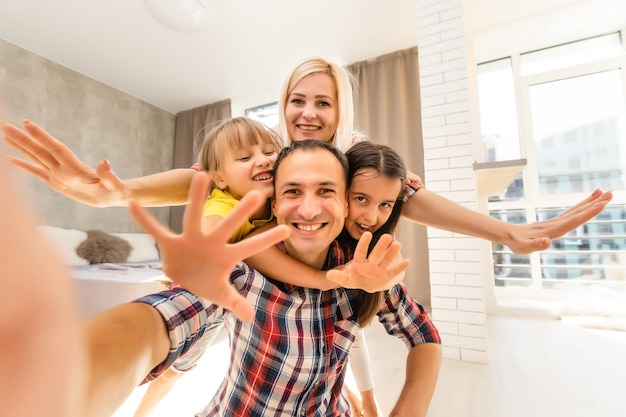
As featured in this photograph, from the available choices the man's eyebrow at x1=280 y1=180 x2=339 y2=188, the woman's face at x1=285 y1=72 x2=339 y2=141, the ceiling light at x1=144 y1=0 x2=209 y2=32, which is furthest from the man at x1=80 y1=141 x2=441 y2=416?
the ceiling light at x1=144 y1=0 x2=209 y2=32

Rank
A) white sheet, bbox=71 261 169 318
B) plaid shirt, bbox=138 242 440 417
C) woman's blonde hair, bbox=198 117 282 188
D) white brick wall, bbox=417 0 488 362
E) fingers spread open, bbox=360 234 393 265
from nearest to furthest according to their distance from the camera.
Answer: fingers spread open, bbox=360 234 393 265 → plaid shirt, bbox=138 242 440 417 → woman's blonde hair, bbox=198 117 282 188 → white brick wall, bbox=417 0 488 362 → white sheet, bbox=71 261 169 318

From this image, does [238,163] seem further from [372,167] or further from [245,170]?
[372,167]

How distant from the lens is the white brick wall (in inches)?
75.4

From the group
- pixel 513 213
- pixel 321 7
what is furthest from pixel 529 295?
pixel 321 7

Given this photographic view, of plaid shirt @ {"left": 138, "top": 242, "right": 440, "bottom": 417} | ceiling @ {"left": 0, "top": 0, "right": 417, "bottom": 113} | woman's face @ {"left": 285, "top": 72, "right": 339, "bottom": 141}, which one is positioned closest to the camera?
plaid shirt @ {"left": 138, "top": 242, "right": 440, "bottom": 417}

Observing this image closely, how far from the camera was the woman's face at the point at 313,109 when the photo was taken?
3.74ft

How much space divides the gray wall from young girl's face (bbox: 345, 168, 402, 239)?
3.43 metres

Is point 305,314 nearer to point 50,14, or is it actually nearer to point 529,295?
point 529,295

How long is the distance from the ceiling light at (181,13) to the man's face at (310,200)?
261cm

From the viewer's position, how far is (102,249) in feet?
10.4

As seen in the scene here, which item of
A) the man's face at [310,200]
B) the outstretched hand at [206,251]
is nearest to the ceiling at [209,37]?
the man's face at [310,200]

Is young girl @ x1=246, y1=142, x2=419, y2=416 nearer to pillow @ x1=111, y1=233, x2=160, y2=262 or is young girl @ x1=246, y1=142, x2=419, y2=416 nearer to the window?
the window

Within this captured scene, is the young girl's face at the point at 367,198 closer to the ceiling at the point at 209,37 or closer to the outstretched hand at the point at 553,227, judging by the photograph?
the outstretched hand at the point at 553,227

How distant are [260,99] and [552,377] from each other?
13.8 ft
